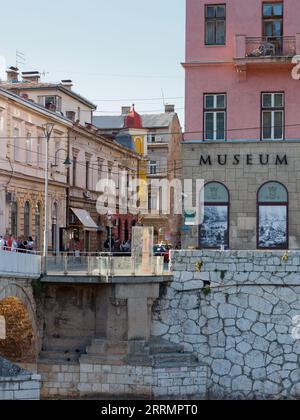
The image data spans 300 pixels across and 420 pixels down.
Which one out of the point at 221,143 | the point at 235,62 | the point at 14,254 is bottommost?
the point at 14,254

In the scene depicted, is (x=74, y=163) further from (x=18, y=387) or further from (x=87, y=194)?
(x=18, y=387)

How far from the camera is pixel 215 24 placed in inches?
1314

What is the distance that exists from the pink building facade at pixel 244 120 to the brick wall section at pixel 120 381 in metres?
5.76

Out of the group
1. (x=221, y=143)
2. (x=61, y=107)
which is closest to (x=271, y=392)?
(x=221, y=143)

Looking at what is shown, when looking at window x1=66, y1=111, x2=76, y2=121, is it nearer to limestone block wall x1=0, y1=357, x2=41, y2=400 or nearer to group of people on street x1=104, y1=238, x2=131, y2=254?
group of people on street x1=104, y1=238, x2=131, y2=254

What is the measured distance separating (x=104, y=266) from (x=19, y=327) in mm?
3285

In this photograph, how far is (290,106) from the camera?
33.1 m

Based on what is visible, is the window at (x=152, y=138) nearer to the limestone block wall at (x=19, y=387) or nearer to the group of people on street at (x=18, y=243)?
the group of people on street at (x=18, y=243)

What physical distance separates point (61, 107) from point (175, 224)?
23.9 metres

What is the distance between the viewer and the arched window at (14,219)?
1724 inches

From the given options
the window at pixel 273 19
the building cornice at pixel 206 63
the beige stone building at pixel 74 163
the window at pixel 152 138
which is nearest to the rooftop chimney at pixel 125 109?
the window at pixel 152 138

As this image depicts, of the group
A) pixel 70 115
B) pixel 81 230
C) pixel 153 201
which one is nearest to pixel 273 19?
pixel 81 230
